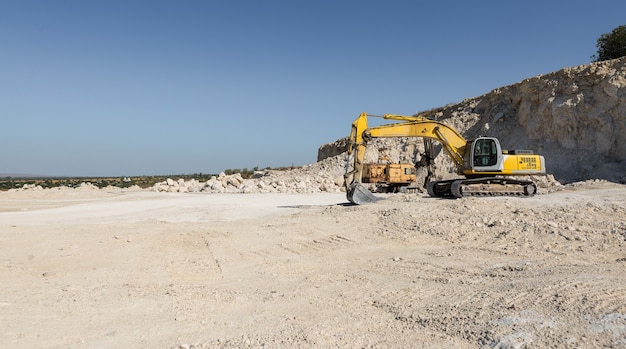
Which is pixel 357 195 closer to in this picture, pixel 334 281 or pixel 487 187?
pixel 487 187

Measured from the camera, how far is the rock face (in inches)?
910

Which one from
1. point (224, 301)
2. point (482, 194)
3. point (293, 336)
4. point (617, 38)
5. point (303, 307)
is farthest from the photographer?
point (617, 38)

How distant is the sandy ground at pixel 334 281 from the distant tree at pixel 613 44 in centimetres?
2619

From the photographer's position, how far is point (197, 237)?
892cm

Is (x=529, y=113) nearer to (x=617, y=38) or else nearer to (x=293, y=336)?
(x=617, y=38)

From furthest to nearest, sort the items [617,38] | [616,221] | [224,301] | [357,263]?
[617,38] < [616,221] < [357,263] < [224,301]

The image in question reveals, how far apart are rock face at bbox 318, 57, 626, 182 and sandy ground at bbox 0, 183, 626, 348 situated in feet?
50.3

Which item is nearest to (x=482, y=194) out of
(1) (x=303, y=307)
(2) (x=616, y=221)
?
(2) (x=616, y=221)

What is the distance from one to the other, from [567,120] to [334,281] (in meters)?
24.7

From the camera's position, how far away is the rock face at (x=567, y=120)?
23125 millimetres

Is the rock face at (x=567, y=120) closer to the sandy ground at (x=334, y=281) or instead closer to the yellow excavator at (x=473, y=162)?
the yellow excavator at (x=473, y=162)

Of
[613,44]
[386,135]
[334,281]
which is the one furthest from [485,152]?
[613,44]

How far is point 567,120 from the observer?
82.6ft

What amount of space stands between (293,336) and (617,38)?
36166 millimetres
